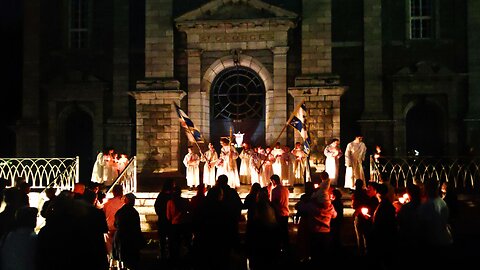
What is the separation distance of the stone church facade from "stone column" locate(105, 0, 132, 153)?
0.14 ft

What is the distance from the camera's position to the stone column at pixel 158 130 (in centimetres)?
2056

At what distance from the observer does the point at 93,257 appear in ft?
23.7

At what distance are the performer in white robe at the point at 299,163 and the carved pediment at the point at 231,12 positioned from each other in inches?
205

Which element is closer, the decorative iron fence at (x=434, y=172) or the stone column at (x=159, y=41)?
the decorative iron fence at (x=434, y=172)

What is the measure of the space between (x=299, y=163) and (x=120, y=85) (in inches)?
359

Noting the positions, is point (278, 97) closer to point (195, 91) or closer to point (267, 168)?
point (195, 91)

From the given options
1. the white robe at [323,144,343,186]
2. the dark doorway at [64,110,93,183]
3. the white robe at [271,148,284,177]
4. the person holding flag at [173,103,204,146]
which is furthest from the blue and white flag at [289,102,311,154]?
the dark doorway at [64,110,93,183]

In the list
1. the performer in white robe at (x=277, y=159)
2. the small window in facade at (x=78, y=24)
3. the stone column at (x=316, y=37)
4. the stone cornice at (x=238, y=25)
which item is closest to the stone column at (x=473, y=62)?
the stone column at (x=316, y=37)

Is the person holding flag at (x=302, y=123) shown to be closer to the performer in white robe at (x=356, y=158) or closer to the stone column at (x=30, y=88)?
the performer in white robe at (x=356, y=158)

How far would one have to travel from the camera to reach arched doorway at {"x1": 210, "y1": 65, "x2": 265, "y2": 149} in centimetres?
2122

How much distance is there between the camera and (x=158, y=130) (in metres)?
20.7

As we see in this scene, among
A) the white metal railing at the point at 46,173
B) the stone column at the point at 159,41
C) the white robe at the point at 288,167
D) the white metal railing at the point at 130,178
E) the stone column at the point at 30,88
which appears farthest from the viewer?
the stone column at the point at 30,88

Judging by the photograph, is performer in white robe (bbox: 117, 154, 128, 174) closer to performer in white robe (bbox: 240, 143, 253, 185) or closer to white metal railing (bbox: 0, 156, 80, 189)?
white metal railing (bbox: 0, 156, 80, 189)

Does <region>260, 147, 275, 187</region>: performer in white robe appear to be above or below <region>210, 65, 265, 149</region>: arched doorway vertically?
below
